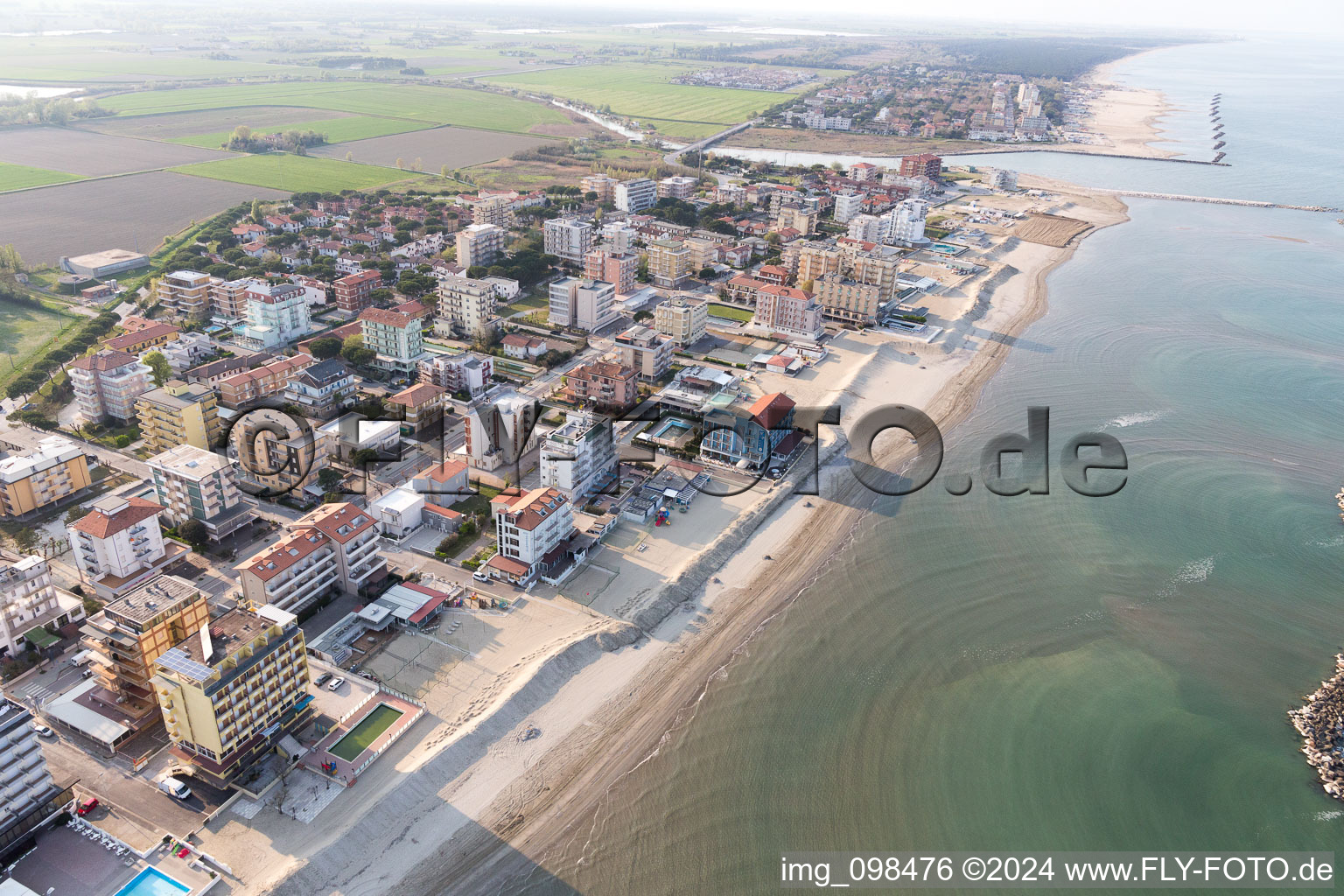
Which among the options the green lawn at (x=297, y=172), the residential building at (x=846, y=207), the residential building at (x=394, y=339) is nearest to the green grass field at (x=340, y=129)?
the green lawn at (x=297, y=172)

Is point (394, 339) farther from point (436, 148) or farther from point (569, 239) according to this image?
point (436, 148)

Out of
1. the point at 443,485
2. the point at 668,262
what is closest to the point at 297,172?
the point at 668,262

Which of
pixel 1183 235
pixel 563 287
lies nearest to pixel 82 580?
pixel 563 287

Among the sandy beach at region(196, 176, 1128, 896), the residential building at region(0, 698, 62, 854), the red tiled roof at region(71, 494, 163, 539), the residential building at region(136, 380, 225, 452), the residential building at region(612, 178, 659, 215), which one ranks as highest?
the residential building at region(612, 178, 659, 215)

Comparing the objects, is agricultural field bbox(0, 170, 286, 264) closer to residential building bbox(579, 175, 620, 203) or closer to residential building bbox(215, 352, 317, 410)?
residential building bbox(579, 175, 620, 203)

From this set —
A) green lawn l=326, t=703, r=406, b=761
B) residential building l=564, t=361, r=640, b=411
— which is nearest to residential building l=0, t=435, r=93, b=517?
green lawn l=326, t=703, r=406, b=761

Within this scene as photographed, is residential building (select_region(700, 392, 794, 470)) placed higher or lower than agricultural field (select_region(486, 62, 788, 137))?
lower
